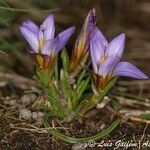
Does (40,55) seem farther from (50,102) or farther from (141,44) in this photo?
(141,44)

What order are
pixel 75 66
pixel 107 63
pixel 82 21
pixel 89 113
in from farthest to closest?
pixel 82 21 → pixel 89 113 → pixel 75 66 → pixel 107 63

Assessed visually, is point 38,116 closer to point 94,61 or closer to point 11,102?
point 11,102

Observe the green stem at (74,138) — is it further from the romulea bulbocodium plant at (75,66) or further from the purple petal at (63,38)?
the purple petal at (63,38)

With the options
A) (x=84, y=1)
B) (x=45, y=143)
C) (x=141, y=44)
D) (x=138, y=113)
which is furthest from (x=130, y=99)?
(x=84, y=1)

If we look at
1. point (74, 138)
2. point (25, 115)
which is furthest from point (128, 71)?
point (25, 115)

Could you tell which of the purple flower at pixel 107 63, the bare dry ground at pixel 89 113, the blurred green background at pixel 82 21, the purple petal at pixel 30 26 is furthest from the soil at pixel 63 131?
the blurred green background at pixel 82 21
